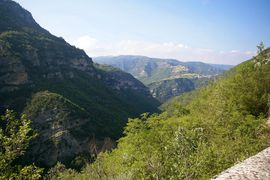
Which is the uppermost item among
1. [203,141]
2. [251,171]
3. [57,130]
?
[251,171]

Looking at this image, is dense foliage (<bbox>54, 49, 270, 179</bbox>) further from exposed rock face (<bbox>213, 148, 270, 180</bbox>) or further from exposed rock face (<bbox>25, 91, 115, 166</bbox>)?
exposed rock face (<bbox>25, 91, 115, 166</bbox>)

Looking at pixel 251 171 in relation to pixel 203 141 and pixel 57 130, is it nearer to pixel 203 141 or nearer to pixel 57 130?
pixel 203 141

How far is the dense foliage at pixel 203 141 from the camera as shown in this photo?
27.2m

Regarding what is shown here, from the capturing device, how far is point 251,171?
14609mm

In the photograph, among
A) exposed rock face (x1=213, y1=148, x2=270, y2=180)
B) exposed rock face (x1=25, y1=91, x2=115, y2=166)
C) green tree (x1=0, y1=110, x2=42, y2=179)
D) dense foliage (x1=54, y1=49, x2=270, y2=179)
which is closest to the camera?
exposed rock face (x1=213, y1=148, x2=270, y2=180)

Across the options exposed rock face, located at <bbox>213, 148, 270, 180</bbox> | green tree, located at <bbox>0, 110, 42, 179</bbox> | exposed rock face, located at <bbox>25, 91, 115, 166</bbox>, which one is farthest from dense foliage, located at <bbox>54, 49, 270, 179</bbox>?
Result: exposed rock face, located at <bbox>25, 91, 115, 166</bbox>

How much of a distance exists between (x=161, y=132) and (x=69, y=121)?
136m

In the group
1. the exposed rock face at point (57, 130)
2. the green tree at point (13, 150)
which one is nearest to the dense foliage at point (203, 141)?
the green tree at point (13, 150)

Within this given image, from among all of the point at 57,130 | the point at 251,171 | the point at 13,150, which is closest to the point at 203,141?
the point at 251,171

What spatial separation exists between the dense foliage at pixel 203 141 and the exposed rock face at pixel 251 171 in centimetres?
892

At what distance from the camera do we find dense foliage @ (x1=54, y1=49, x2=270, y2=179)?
27172 millimetres

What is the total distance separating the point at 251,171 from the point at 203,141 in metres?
17.1

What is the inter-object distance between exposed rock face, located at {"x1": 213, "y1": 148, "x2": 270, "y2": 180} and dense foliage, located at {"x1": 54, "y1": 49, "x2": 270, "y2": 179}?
8920mm

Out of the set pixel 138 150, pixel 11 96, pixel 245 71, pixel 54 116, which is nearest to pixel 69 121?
pixel 54 116
